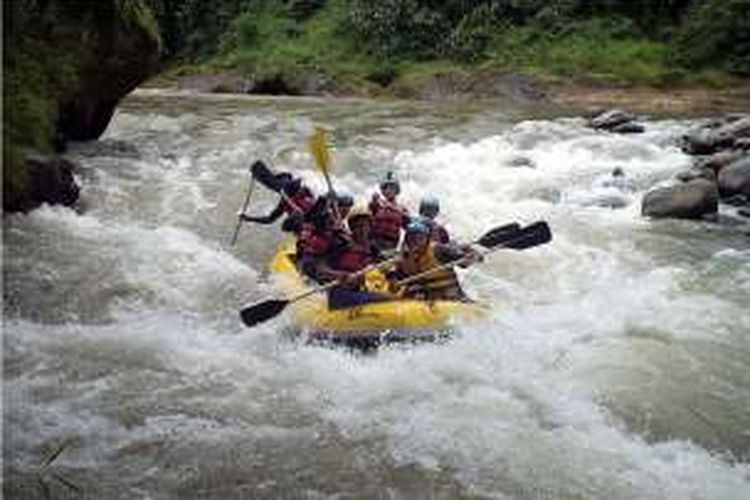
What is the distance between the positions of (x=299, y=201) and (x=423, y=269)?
1879 mm

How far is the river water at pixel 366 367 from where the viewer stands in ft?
20.4

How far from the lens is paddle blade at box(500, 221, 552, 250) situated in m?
9.31

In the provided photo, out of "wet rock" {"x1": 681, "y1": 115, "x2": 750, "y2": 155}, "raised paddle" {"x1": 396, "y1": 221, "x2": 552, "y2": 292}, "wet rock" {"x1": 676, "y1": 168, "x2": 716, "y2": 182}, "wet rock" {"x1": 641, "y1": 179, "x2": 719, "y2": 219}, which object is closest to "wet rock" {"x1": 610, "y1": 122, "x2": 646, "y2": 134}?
"wet rock" {"x1": 681, "y1": 115, "x2": 750, "y2": 155}

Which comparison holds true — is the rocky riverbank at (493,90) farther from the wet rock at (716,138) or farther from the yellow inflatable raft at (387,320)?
the yellow inflatable raft at (387,320)

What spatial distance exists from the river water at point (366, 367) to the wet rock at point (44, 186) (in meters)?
0.20

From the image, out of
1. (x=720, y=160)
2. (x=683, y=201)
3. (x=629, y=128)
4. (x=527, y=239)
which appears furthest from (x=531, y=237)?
(x=629, y=128)

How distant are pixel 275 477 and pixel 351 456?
0.52m

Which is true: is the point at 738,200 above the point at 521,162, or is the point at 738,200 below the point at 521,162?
above

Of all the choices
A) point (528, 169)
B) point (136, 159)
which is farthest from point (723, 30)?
point (136, 159)

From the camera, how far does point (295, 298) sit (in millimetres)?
8719

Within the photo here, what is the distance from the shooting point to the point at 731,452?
673 cm

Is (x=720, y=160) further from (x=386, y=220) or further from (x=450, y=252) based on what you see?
(x=450, y=252)

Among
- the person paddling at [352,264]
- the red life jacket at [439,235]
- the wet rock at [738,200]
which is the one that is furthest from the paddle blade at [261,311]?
the wet rock at [738,200]

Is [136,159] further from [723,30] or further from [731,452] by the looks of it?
[723,30]
